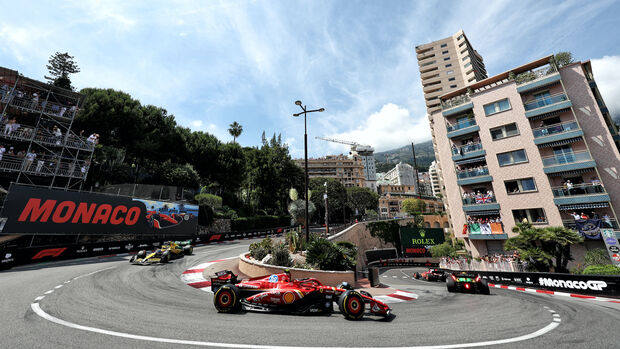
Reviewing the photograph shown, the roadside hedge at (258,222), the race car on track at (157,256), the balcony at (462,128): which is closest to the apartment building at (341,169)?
the roadside hedge at (258,222)

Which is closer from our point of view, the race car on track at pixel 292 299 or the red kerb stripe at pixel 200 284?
the race car on track at pixel 292 299

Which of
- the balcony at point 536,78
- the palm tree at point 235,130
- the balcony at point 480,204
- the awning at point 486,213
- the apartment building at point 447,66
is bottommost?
the awning at point 486,213

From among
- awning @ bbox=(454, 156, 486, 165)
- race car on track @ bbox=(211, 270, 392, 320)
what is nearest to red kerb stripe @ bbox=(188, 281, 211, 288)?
race car on track @ bbox=(211, 270, 392, 320)

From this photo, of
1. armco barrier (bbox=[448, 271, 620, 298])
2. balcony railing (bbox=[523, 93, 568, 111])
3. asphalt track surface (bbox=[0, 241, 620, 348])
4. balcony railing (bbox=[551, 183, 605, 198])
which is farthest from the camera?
balcony railing (bbox=[523, 93, 568, 111])

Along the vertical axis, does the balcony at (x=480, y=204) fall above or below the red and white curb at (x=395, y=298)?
above

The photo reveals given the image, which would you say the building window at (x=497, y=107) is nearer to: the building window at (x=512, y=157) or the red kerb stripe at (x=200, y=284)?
the building window at (x=512, y=157)

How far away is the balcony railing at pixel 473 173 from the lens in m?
25.1

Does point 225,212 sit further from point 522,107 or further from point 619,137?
point 619,137

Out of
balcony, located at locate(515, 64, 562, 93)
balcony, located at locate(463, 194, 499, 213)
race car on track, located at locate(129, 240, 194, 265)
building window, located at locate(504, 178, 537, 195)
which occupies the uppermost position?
balcony, located at locate(515, 64, 562, 93)

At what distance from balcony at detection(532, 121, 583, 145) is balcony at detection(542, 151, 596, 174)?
163 centimetres

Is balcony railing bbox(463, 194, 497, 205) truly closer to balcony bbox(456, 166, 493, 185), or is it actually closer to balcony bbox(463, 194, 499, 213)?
balcony bbox(463, 194, 499, 213)

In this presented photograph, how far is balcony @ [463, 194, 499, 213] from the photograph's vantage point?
945 inches

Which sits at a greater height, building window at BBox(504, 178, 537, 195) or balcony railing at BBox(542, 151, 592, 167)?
balcony railing at BBox(542, 151, 592, 167)

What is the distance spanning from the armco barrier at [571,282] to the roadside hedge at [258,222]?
34.6m
